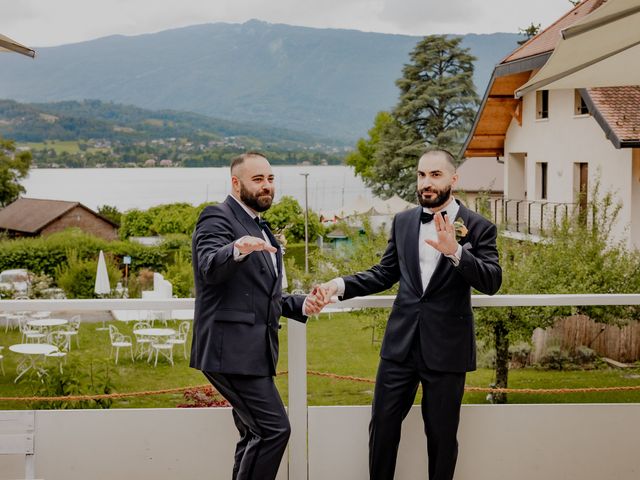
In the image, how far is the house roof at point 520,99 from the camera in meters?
18.6

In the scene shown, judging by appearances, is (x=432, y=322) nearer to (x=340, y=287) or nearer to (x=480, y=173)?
(x=340, y=287)

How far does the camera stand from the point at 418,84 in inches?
2261

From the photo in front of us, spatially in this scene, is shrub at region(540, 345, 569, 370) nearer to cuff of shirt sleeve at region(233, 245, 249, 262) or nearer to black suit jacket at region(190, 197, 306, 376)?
black suit jacket at region(190, 197, 306, 376)

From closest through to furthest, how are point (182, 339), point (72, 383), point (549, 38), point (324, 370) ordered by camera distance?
point (72, 383) → point (324, 370) → point (182, 339) → point (549, 38)

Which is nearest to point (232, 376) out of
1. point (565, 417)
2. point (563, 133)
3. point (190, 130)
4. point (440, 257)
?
point (440, 257)

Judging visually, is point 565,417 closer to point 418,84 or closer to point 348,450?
point 348,450

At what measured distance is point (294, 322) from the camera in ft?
11.5

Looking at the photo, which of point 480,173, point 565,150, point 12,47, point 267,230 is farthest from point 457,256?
Answer: point 480,173

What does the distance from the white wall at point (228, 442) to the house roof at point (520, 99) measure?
40.1 ft

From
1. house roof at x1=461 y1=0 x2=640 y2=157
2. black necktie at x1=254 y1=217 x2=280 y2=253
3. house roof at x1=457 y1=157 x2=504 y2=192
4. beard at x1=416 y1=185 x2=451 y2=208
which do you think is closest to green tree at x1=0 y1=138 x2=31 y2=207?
house roof at x1=457 y1=157 x2=504 y2=192

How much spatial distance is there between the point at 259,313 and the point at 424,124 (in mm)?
55130

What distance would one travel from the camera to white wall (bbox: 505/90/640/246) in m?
19.6

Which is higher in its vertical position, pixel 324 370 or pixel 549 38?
pixel 549 38

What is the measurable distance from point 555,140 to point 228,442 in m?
21.5
